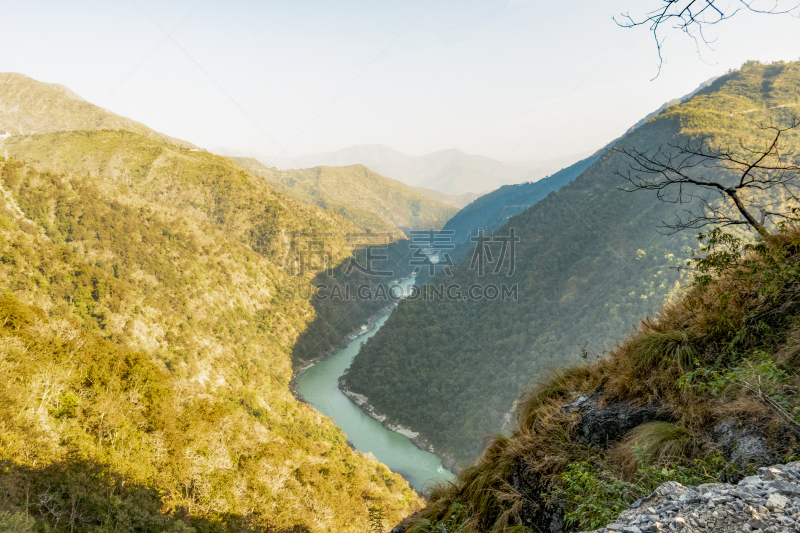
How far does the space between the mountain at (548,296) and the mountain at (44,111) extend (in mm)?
116346

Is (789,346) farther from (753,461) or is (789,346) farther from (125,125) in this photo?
(125,125)

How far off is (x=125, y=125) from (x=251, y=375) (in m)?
145

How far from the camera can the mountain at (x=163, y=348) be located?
502 inches

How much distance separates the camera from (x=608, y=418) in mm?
4312

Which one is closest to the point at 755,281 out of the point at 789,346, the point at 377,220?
the point at 789,346

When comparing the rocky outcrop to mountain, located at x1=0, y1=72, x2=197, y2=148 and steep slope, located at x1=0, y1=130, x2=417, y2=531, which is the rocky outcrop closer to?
steep slope, located at x1=0, y1=130, x2=417, y2=531

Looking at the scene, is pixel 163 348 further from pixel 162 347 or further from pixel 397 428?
pixel 397 428

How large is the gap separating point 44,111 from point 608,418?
192 meters

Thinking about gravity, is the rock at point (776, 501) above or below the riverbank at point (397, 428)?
above

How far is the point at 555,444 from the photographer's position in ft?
15.0

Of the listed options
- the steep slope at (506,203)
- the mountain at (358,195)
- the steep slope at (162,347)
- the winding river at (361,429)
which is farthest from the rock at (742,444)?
the mountain at (358,195)

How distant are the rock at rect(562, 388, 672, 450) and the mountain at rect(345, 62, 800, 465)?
32.3 meters

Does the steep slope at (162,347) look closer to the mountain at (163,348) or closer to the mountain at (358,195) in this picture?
the mountain at (163,348)

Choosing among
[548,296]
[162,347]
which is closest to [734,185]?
[548,296]
